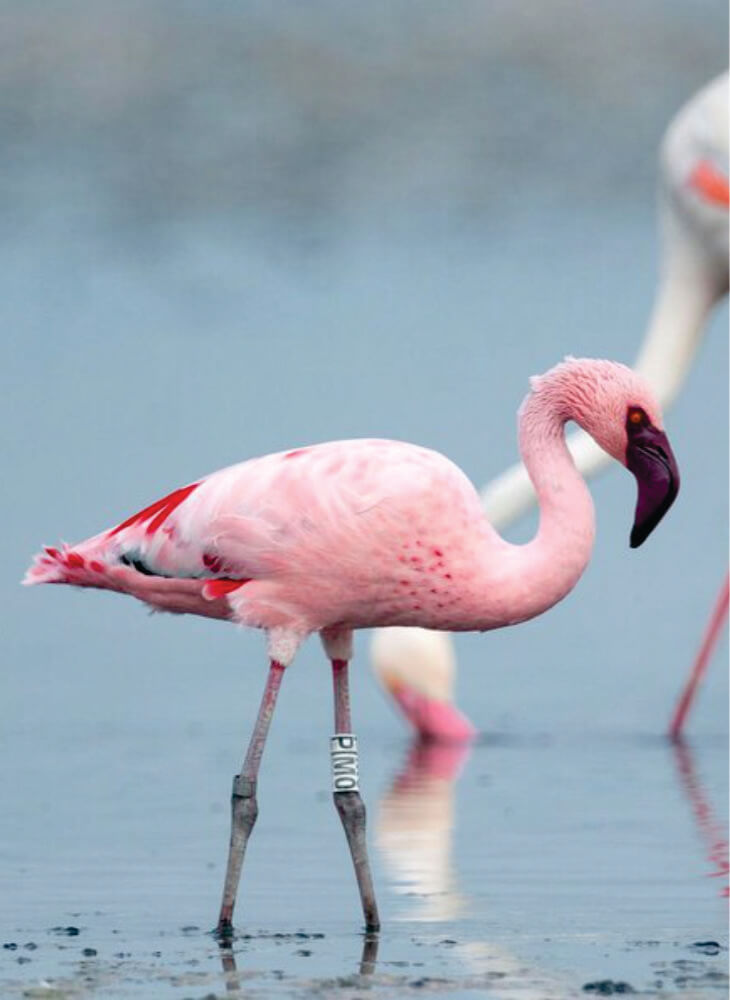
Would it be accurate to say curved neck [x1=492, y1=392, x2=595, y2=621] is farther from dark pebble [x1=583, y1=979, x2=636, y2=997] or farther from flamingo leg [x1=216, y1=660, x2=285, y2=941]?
dark pebble [x1=583, y1=979, x2=636, y2=997]

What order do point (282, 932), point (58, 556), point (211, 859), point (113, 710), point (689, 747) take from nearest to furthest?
point (282, 932) < point (58, 556) < point (211, 859) < point (689, 747) < point (113, 710)

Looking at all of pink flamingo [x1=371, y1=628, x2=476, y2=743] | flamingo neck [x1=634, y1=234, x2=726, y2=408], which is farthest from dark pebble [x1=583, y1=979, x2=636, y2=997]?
flamingo neck [x1=634, y1=234, x2=726, y2=408]

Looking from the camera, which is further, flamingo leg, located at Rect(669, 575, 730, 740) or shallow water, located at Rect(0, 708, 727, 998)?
flamingo leg, located at Rect(669, 575, 730, 740)

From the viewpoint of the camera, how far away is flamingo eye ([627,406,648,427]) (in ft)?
20.1

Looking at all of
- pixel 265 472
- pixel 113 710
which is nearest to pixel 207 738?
pixel 113 710

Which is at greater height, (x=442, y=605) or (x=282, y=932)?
(x=442, y=605)

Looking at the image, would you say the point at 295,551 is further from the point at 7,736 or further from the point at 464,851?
the point at 7,736

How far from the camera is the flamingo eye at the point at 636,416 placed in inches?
242

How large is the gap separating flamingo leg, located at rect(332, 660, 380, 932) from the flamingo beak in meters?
0.79

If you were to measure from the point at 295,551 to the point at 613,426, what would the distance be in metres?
0.76

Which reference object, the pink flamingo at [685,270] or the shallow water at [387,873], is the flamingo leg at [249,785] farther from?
the pink flamingo at [685,270]

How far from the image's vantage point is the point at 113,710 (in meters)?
11.5

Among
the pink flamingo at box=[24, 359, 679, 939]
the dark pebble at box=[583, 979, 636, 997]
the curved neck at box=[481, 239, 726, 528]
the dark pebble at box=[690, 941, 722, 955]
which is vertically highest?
the curved neck at box=[481, 239, 726, 528]

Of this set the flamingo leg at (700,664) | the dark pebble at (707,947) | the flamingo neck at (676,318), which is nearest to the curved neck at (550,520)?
the dark pebble at (707,947)
